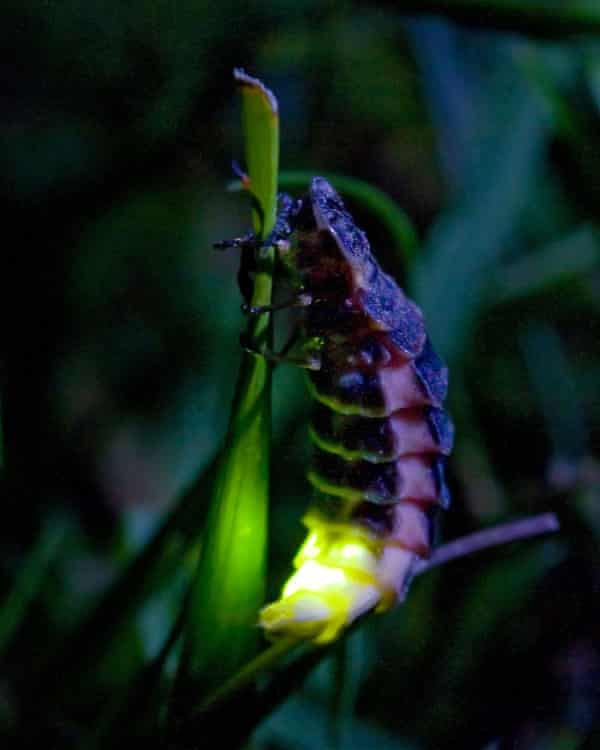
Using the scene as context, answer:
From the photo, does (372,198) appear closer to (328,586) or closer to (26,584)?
(328,586)

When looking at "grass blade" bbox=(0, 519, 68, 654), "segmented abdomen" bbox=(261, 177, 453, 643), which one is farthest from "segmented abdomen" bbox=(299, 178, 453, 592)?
"grass blade" bbox=(0, 519, 68, 654)

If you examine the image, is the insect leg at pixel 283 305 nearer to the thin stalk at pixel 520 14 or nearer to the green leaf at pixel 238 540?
the green leaf at pixel 238 540

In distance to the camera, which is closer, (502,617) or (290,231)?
(290,231)

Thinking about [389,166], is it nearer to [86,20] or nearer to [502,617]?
[86,20]

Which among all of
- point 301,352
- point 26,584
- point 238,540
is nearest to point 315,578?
point 238,540

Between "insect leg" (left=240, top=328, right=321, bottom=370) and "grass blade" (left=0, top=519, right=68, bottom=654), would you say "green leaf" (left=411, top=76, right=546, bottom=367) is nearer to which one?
"insect leg" (left=240, top=328, right=321, bottom=370)

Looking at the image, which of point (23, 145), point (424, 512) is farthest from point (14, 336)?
point (424, 512)
